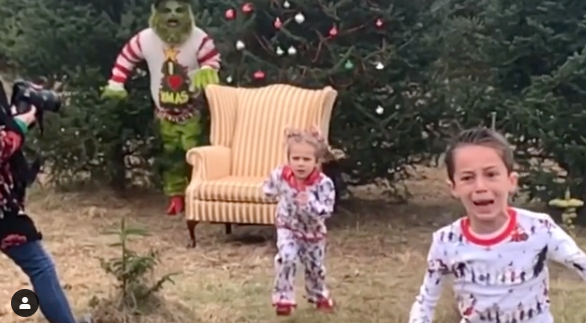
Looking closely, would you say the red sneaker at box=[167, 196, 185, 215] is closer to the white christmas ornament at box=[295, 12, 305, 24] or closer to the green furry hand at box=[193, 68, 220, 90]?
the green furry hand at box=[193, 68, 220, 90]

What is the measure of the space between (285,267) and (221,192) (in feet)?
6.03

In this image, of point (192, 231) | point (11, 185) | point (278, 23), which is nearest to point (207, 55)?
point (278, 23)

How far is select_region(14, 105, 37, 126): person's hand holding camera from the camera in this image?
180 inches

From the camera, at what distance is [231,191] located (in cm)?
763

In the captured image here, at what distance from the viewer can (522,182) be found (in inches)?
324

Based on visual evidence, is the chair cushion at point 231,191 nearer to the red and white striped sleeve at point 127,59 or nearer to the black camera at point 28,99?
the red and white striped sleeve at point 127,59

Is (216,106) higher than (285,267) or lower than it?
higher

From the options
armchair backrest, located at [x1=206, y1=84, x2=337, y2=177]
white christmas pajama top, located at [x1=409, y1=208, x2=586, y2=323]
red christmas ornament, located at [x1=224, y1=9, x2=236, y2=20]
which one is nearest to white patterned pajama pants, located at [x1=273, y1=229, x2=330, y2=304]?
armchair backrest, located at [x1=206, y1=84, x2=337, y2=177]

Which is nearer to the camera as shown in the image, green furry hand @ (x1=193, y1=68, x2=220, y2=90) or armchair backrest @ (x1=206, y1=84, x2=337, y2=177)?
armchair backrest @ (x1=206, y1=84, x2=337, y2=177)

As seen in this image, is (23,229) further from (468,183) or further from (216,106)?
(216,106)

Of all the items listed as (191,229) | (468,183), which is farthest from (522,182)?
(468,183)

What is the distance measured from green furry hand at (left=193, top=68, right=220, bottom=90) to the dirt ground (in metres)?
1.08

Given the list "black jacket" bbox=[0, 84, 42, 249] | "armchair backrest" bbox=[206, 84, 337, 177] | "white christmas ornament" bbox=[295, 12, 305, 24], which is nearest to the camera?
"black jacket" bbox=[0, 84, 42, 249]

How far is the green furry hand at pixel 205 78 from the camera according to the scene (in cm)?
829
